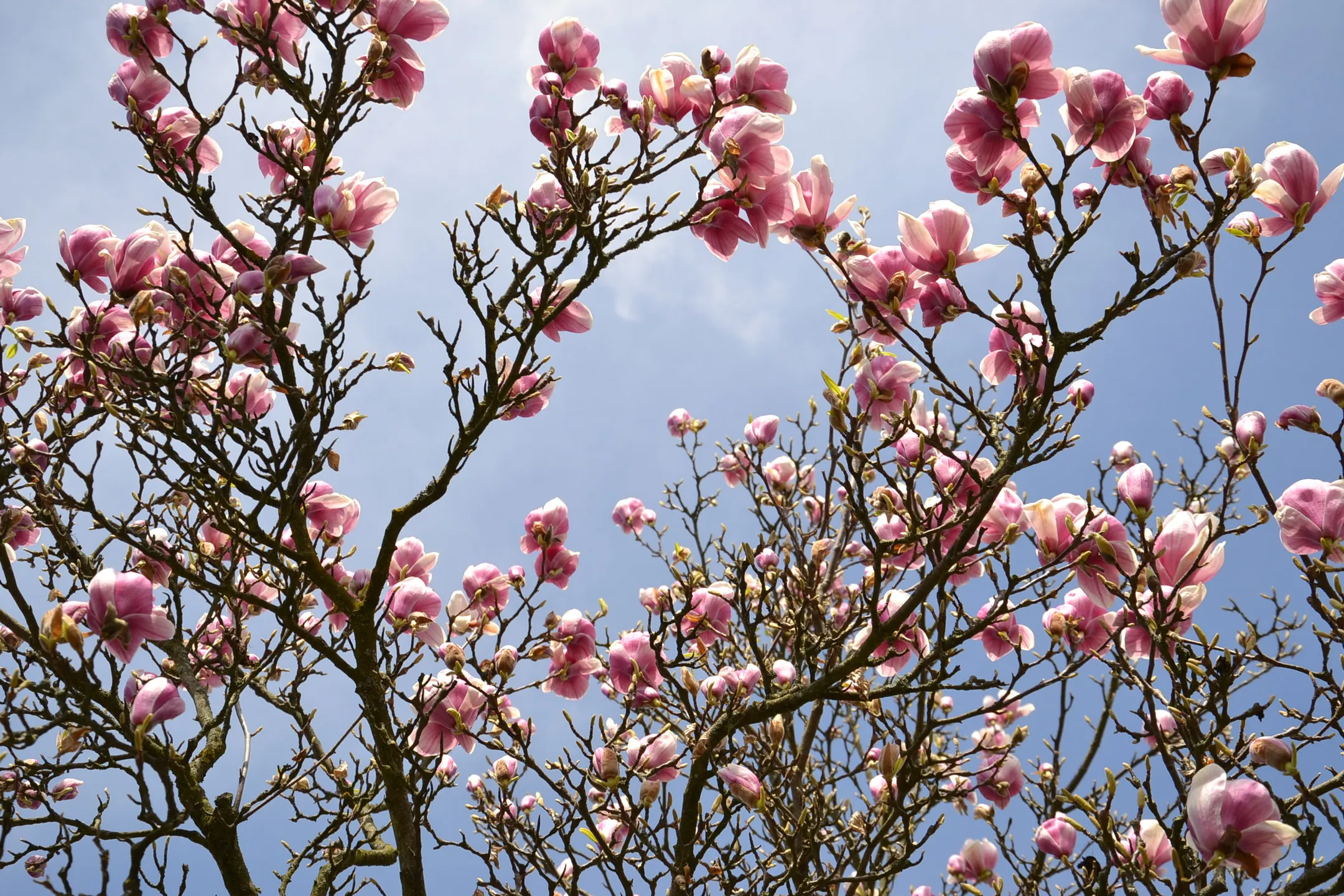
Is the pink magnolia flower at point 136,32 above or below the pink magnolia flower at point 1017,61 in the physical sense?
above

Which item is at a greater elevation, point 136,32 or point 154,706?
point 136,32

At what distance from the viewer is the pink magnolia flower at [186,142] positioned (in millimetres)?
3033

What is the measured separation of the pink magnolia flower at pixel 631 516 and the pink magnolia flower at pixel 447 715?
3.36 meters

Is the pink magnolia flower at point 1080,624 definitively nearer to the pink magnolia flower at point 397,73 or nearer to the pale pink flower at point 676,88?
the pale pink flower at point 676,88

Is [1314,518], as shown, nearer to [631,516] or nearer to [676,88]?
[676,88]

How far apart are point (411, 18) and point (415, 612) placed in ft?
7.12

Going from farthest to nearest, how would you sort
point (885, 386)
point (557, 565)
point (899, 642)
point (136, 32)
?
point (557, 565), point (899, 642), point (136, 32), point (885, 386)

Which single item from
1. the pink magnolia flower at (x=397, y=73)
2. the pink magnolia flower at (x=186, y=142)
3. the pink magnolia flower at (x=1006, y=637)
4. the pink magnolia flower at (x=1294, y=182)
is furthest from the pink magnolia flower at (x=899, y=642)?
the pink magnolia flower at (x=186, y=142)

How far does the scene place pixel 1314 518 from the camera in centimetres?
225

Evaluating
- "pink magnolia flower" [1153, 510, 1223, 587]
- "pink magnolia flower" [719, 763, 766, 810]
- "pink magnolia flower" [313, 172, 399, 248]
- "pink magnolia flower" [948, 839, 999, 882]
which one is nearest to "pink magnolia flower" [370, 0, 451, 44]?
"pink magnolia flower" [313, 172, 399, 248]

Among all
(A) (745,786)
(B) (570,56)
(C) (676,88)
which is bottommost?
(A) (745,786)

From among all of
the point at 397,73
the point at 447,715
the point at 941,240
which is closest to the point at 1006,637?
the point at 941,240

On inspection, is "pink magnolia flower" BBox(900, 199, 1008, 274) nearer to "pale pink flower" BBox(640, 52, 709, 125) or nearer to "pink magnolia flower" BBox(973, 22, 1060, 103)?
"pink magnolia flower" BBox(973, 22, 1060, 103)

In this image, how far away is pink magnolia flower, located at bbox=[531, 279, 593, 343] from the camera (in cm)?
301
